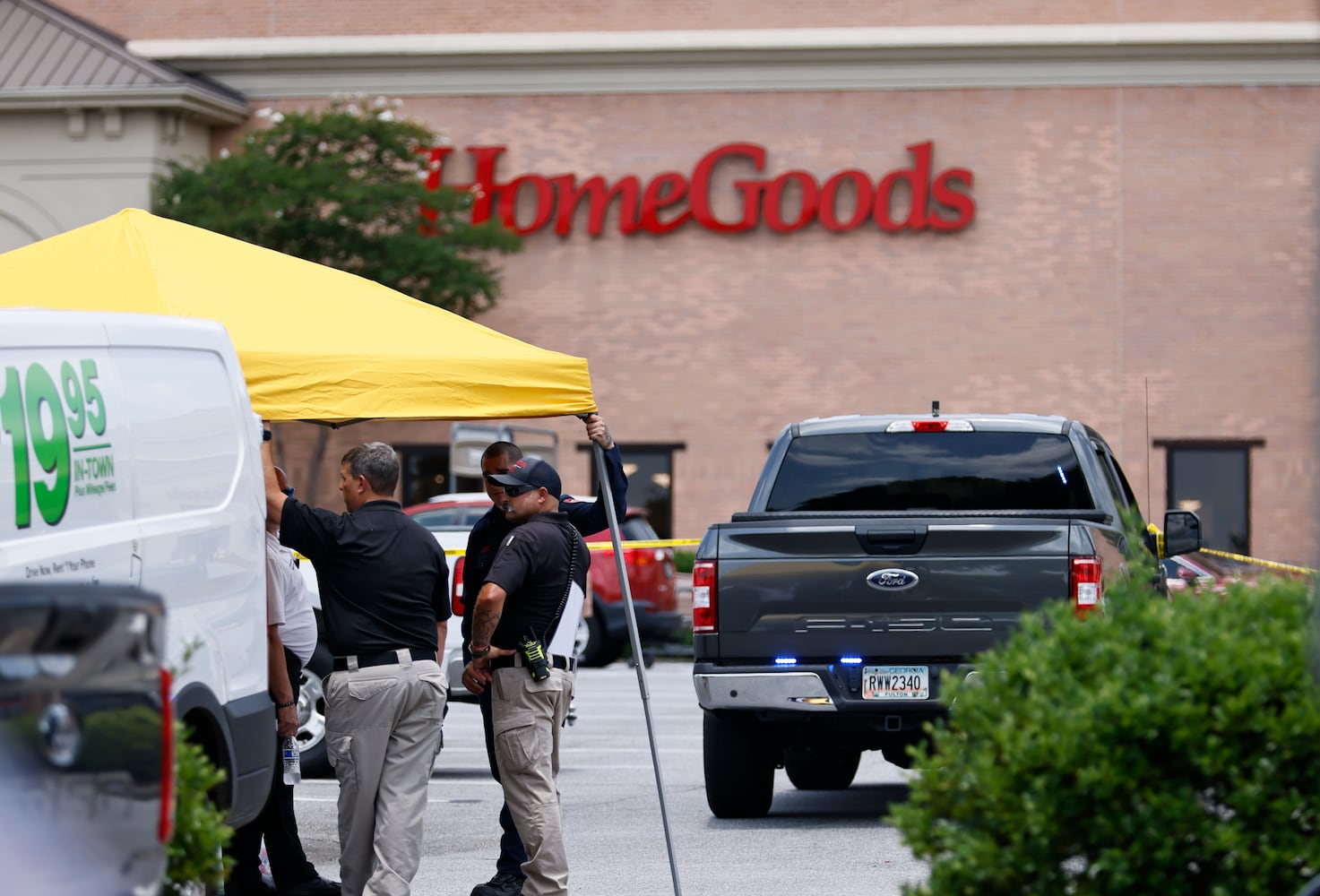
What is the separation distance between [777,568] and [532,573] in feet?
6.88

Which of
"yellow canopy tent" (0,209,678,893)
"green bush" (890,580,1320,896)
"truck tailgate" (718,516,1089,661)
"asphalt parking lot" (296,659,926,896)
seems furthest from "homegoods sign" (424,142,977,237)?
"green bush" (890,580,1320,896)

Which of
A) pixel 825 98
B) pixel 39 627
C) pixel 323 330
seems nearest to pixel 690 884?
pixel 323 330

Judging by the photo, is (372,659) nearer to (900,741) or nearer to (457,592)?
(900,741)

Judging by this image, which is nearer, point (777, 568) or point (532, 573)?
point (532, 573)

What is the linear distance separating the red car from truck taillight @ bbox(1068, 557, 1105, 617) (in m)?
12.5

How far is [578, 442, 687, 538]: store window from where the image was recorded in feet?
99.7

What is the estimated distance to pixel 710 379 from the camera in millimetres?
30203

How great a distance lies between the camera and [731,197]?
30203mm

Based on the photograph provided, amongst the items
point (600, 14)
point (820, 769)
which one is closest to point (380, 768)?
point (820, 769)

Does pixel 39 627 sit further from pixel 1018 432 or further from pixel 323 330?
pixel 1018 432

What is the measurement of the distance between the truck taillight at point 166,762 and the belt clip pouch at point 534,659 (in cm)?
315

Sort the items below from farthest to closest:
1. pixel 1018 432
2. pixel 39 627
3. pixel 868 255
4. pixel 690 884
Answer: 1. pixel 868 255
2. pixel 1018 432
3. pixel 690 884
4. pixel 39 627

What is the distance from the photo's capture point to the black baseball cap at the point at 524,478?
308 inches

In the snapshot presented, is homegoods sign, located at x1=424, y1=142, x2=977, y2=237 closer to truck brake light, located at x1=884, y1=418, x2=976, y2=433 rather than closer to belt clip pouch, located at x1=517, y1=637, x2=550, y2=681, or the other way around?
truck brake light, located at x1=884, y1=418, x2=976, y2=433
